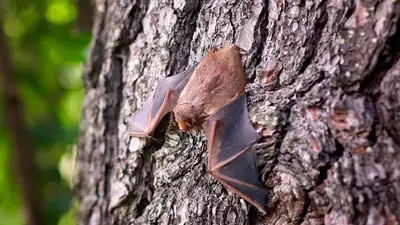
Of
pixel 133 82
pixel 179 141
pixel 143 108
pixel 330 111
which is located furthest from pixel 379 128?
pixel 133 82

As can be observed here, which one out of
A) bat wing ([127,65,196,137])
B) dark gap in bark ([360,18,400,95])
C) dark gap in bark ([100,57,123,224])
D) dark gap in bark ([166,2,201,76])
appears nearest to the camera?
dark gap in bark ([360,18,400,95])

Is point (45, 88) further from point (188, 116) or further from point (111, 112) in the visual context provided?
point (188, 116)

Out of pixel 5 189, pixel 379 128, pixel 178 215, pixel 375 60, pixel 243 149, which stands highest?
pixel 375 60

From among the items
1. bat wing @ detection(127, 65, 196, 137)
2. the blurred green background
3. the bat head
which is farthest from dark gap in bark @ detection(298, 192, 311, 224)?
the blurred green background

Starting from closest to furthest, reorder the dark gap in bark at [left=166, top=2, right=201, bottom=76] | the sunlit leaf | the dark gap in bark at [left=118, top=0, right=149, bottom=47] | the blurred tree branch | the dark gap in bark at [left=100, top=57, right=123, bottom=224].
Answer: the dark gap in bark at [left=166, top=2, right=201, bottom=76]
the dark gap in bark at [left=118, top=0, right=149, bottom=47]
the dark gap in bark at [left=100, top=57, right=123, bottom=224]
the blurred tree branch
the sunlit leaf

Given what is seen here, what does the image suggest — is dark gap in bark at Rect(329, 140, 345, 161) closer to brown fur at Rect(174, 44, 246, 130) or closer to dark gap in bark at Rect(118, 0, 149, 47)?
brown fur at Rect(174, 44, 246, 130)

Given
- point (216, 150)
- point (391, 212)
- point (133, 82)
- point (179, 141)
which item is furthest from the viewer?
point (133, 82)

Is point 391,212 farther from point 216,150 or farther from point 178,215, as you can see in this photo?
point 178,215
